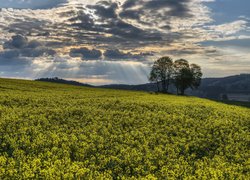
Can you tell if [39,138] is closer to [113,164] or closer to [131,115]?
[113,164]

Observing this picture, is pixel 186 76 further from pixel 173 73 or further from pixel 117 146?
pixel 117 146

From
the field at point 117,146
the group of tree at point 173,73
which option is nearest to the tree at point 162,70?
the group of tree at point 173,73

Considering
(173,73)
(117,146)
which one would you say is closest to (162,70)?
(173,73)

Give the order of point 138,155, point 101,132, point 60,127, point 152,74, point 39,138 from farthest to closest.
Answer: point 152,74
point 60,127
point 101,132
point 39,138
point 138,155

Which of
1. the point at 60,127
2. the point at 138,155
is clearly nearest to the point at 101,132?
the point at 60,127

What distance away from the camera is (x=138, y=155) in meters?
21.1

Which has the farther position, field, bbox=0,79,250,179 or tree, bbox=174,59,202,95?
tree, bbox=174,59,202,95

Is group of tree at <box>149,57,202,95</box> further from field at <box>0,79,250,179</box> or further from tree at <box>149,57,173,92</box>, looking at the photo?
field at <box>0,79,250,179</box>

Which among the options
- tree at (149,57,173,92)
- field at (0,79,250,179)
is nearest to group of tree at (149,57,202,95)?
tree at (149,57,173,92)

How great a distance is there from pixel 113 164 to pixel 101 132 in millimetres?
8714

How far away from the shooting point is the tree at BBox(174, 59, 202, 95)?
534 feet

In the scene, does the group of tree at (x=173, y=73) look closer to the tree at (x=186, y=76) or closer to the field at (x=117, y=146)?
the tree at (x=186, y=76)

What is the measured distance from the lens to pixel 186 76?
16162 cm

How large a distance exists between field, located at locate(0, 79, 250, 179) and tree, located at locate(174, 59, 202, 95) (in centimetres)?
12337
